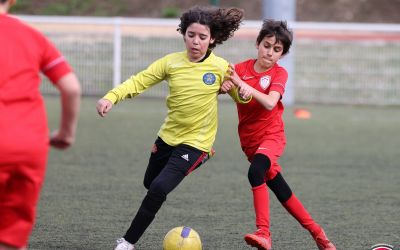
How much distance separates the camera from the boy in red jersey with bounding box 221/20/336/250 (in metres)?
5.87

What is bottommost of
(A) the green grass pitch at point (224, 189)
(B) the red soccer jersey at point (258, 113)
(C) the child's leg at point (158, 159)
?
(A) the green grass pitch at point (224, 189)

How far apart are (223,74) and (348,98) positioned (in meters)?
10.8

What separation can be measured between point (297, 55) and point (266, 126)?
35.7 ft

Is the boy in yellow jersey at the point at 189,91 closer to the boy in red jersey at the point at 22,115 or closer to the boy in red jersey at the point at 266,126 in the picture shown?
the boy in red jersey at the point at 266,126

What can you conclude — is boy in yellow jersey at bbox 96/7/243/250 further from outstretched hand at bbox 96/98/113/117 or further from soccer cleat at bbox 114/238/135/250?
outstretched hand at bbox 96/98/113/117

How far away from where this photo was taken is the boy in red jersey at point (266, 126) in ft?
19.2

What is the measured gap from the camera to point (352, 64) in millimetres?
16703

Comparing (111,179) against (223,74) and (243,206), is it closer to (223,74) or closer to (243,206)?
(243,206)

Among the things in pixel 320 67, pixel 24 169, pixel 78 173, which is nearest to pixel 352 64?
pixel 320 67

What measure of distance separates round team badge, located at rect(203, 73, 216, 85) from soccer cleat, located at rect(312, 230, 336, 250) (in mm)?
1160

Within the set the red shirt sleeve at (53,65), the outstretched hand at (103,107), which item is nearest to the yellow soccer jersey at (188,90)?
the outstretched hand at (103,107)

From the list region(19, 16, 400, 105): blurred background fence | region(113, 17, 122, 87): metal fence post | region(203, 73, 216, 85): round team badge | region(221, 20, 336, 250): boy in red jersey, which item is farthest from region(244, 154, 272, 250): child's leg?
region(113, 17, 122, 87): metal fence post

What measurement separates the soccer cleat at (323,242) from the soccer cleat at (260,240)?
0.37m

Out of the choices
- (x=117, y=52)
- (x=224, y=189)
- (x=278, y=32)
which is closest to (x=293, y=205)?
(x=278, y=32)
